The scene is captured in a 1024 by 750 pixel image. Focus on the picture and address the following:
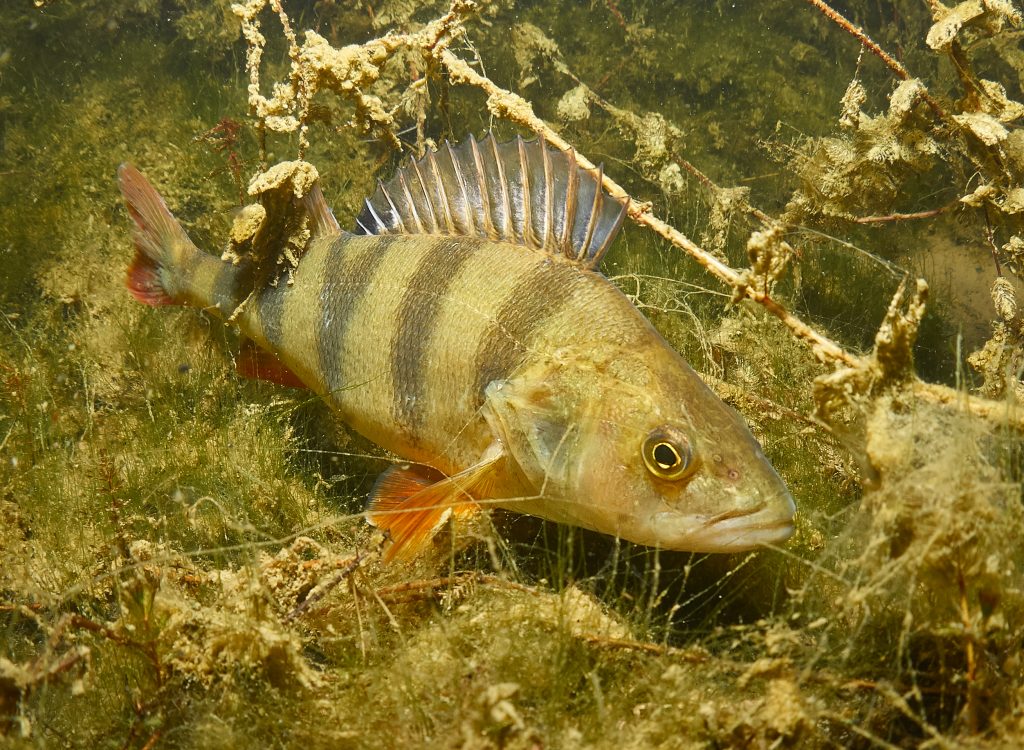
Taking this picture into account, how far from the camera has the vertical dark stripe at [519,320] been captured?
3.11 metres

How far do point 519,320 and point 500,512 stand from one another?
3.40ft

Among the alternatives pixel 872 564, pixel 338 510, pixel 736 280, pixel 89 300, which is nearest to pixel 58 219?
pixel 89 300

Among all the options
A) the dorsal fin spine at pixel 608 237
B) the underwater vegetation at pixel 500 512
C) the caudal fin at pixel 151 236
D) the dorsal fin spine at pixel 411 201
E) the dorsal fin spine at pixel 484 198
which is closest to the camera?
the underwater vegetation at pixel 500 512

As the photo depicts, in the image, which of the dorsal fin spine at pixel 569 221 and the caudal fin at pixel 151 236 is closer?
the dorsal fin spine at pixel 569 221

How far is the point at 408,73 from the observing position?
7.11 metres

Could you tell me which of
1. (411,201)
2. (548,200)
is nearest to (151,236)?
(411,201)

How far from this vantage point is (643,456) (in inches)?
106

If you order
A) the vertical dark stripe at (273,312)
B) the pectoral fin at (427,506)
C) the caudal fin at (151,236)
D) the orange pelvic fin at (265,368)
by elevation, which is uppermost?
the caudal fin at (151,236)

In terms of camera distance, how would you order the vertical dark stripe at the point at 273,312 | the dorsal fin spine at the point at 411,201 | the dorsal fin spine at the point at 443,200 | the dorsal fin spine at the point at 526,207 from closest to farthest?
the dorsal fin spine at the point at 526,207 → the dorsal fin spine at the point at 443,200 → the dorsal fin spine at the point at 411,201 → the vertical dark stripe at the point at 273,312

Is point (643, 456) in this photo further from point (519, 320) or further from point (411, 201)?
point (411, 201)

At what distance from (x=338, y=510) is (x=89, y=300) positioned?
3.53 m

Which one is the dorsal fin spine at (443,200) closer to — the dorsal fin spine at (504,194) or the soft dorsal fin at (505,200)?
the soft dorsal fin at (505,200)

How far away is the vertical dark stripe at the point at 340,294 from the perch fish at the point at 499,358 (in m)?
0.01

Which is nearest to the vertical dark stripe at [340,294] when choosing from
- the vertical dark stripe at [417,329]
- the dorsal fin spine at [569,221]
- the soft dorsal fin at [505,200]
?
the soft dorsal fin at [505,200]
